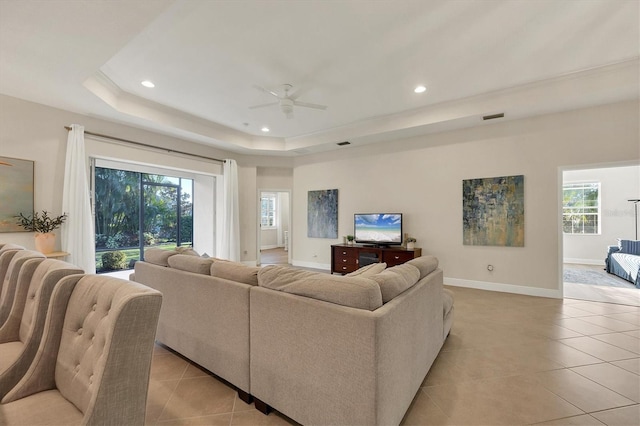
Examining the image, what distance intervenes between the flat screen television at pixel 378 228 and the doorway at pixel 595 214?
397 cm

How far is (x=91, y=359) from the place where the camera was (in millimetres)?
1045

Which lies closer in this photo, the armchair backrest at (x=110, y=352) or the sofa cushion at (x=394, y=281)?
the armchair backrest at (x=110, y=352)

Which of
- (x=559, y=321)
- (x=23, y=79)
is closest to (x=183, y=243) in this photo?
(x=23, y=79)

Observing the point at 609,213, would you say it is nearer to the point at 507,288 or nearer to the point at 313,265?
the point at 507,288

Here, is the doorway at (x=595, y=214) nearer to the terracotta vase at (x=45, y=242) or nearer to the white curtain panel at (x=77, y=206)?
the white curtain panel at (x=77, y=206)

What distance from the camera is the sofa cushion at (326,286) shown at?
1430mm

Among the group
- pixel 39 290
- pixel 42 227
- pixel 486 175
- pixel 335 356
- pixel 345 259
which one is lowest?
pixel 345 259

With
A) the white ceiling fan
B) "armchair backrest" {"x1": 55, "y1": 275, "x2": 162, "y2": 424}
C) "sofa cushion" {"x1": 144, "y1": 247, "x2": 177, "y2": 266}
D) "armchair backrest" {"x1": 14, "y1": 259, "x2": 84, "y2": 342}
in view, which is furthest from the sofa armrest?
the white ceiling fan

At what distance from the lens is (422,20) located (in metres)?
2.58

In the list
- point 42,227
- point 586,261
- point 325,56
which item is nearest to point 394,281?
point 325,56

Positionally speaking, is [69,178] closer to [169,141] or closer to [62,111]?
[62,111]

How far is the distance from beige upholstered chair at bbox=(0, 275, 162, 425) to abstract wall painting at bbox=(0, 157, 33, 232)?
3.63m

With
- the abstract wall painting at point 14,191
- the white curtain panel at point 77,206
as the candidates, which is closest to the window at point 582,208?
the white curtain panel at point 77,206

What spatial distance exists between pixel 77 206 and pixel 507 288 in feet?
22.6
